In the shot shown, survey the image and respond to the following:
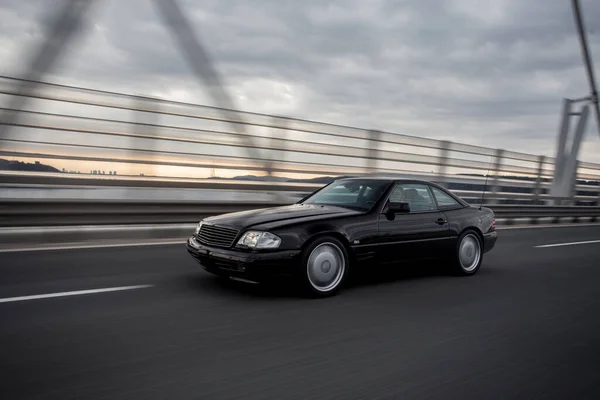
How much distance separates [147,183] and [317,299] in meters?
5.61

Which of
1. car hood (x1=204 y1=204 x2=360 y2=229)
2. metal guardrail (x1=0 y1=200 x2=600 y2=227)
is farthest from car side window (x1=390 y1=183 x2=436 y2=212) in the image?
metal guardrail (x1=0 y1=200 x2=600 y2=227)

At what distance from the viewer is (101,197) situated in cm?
966

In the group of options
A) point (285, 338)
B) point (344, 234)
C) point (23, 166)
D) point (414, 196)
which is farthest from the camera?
point (23, 166)

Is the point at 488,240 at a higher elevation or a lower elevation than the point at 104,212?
higher

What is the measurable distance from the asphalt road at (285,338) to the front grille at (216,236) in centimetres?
49

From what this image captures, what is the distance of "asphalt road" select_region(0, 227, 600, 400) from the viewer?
355cm

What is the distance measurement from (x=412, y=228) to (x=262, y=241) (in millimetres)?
2073

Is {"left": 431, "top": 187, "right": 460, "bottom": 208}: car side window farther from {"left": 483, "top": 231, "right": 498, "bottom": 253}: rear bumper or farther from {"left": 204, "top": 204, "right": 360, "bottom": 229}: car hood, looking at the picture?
{"left": 204, "top": 204, "right": 360, "bottom": 229}: car hood

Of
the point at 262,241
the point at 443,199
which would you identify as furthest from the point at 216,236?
the point at 443,199

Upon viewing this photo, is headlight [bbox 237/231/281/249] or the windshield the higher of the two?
the windshield

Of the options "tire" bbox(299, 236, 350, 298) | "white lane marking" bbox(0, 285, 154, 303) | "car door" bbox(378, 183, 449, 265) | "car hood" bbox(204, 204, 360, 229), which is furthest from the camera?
"car door" bbox(378, 183, 449, 265)

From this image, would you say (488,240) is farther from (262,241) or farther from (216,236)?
(216,236)

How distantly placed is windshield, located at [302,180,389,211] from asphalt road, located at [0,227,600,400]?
963 millimetres

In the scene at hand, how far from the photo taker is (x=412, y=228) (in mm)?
6965
